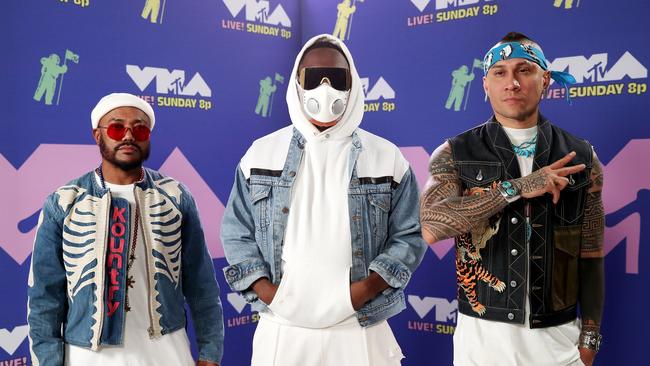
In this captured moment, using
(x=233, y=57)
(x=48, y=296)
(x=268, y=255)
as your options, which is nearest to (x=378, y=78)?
(x=233, y=57)

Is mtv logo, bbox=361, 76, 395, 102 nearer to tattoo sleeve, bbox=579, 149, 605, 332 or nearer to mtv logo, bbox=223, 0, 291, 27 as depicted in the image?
mtv logo, bbox=223, 0, 291, 27

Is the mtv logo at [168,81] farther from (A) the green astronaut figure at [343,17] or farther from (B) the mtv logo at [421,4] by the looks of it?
(B) the mtv logo at [421,4]

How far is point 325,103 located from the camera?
9.08 feet

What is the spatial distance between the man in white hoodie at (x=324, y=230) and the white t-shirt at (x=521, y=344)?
348 mm

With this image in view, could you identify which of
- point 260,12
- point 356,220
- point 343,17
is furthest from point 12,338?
point 343,17

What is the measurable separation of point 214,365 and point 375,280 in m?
0.77

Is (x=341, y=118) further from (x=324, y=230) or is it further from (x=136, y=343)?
(x=136, y=343)

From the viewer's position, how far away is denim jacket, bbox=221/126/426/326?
2695mm

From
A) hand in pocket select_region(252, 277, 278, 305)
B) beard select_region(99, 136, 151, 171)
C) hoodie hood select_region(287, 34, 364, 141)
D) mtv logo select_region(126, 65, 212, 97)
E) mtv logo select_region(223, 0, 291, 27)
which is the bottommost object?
hand in pocket select_region(252, 277, 278, 305)

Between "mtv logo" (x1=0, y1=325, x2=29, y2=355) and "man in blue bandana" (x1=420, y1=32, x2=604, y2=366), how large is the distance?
2303mm

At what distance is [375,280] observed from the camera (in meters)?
2.64

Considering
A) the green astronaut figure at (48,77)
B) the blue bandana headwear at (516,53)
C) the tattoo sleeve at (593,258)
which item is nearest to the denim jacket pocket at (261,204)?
the blue bandana headwear at (516,53)

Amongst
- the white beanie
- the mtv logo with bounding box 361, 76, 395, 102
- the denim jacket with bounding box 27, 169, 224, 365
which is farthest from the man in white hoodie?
the mtv logo with bounding box 361, 76, 395, 102

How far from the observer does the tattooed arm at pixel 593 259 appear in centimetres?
262
